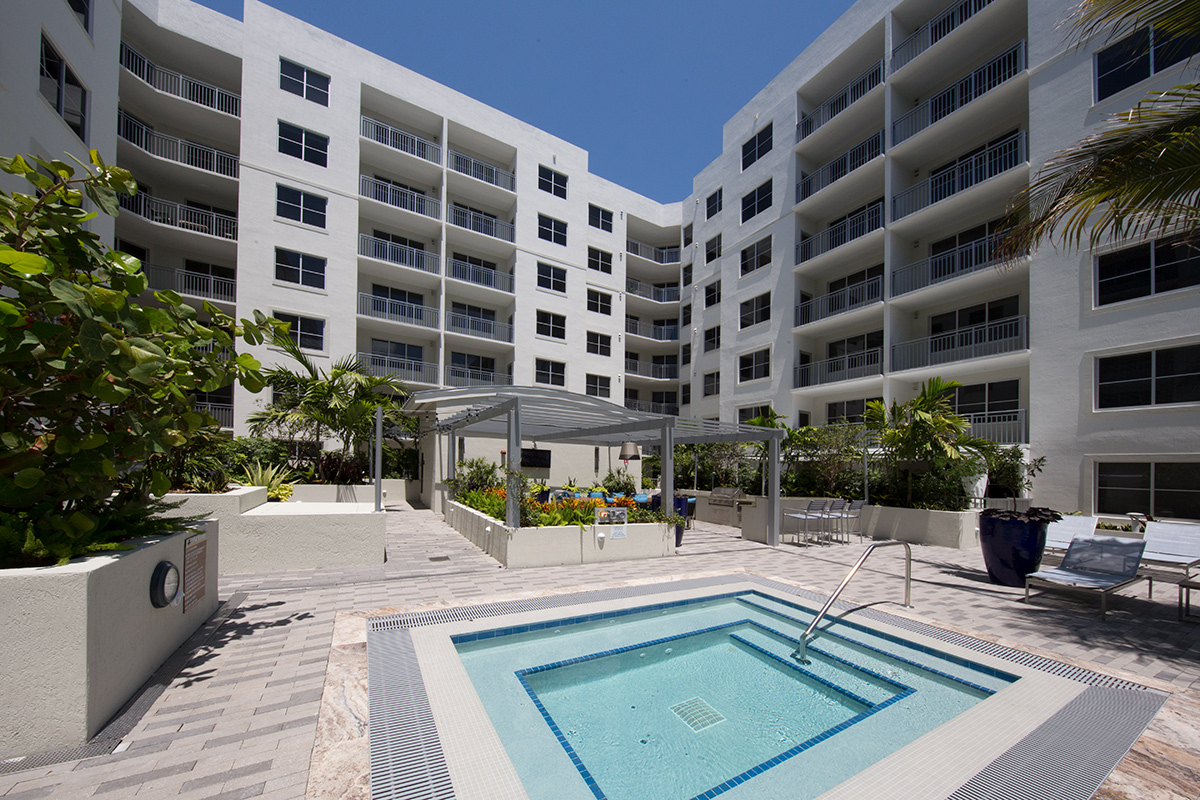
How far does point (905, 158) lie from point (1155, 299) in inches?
385

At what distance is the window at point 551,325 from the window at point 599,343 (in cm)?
201

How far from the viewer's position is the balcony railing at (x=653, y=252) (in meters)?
32.6

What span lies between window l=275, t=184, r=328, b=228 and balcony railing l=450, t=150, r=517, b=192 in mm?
6584

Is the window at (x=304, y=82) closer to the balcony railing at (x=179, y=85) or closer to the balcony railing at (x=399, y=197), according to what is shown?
the balcony railing at (x=179, y=85)

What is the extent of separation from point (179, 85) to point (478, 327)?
14504 mm

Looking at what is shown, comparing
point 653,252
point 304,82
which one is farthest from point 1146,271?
point 304,82

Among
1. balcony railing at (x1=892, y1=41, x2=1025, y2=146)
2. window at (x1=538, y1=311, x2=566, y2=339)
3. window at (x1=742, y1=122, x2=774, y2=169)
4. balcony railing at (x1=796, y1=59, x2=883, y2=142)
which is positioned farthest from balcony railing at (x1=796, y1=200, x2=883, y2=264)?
window at (x1=538, y1=311, x2=566, y2=339)

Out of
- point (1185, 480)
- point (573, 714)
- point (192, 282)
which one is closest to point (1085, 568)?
point (573, 714)

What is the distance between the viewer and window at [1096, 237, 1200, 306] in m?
12.5

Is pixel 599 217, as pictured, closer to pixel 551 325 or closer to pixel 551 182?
pixel 551 182

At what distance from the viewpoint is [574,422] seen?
46.1 ft

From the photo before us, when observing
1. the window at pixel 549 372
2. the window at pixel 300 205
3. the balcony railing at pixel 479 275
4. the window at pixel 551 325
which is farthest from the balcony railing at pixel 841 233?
the window at pixel 300 205

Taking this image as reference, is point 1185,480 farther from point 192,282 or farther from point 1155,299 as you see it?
point 192,282

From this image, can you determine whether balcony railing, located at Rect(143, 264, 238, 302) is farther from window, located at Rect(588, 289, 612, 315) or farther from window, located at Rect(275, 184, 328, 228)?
window, located at Rect(588, 289, 612, 315)
